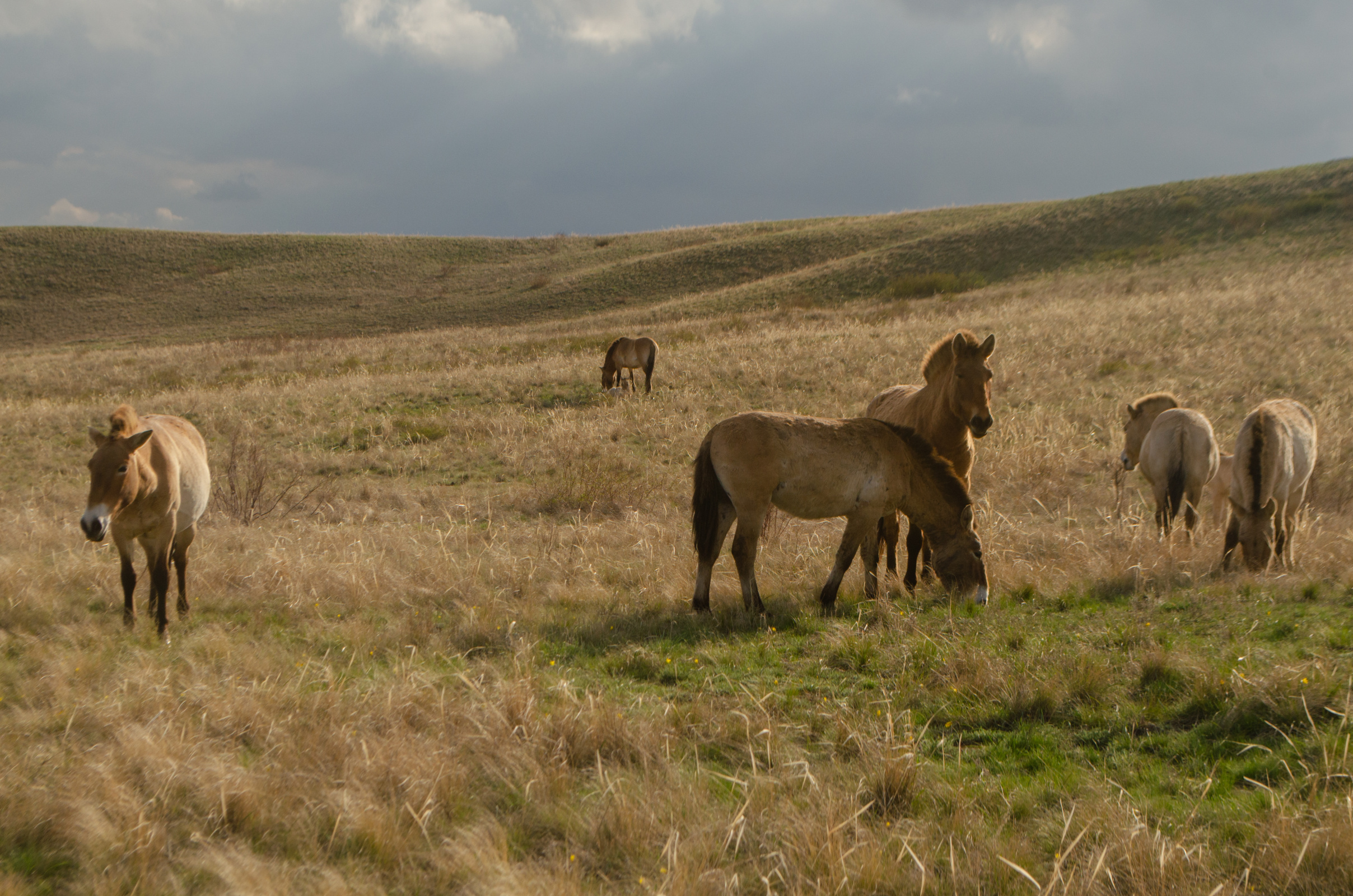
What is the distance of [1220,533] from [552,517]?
8791mm

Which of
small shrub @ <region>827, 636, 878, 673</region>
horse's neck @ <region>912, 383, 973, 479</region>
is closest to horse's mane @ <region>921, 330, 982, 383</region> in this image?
horse's neck @ <region>912, 383, 973, 479</region>

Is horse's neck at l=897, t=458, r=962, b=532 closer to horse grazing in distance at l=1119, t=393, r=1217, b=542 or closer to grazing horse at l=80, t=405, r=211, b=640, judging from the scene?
horse grazing in distance at l=1119, t=393, r=1217, b=542

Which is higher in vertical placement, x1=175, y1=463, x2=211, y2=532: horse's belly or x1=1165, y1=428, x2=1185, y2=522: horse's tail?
x1=175, y1=463, x2=211, y2=532: horse's belly

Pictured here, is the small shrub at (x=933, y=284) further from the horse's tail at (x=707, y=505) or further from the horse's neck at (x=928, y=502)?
the horse's tail at (x=707, y=505)

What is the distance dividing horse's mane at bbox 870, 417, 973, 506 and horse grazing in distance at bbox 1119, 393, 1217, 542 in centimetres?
304

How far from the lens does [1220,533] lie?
8680 millimetres

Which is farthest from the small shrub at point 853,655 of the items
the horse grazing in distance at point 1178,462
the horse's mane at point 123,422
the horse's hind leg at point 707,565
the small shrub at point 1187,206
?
the small shrub at point 1187,206

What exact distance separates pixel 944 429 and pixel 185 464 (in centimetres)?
759

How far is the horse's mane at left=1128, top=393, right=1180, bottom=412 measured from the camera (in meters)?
10.2

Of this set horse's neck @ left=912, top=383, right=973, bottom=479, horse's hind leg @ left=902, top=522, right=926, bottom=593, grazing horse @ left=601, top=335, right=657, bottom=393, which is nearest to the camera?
horse's hind leg @ left=902, top=522, right=926, bottom=593

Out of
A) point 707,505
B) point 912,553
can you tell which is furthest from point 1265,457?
point 707,505

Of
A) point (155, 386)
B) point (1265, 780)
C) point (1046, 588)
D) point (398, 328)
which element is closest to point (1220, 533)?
point (1046, 588)

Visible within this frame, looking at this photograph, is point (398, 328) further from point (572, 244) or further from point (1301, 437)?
point (1301, 437)

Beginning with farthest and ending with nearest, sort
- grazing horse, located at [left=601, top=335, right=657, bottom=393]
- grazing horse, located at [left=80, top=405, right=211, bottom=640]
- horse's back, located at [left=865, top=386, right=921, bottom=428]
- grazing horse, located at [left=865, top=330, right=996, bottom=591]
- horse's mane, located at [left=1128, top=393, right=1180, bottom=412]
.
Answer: grazing horse, located at [left=601, top=335, right=657, bottom=393], horse's mane, located at [left=1128, top=393, right=1180, bottom=412], horse's back, located at [left=865, top=386, right=921, bottom=428], grazing horse, located at [left=865, top=330, right=996, bottom=591], grazing horse, located at [left=80, top=405, right=211, bottom=640]
